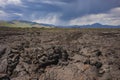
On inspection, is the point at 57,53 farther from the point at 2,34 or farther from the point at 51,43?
the point at 2,34

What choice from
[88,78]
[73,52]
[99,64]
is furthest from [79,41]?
[88,78]

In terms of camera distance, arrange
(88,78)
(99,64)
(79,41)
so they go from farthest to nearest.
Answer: (79,41), (99,64), (88,78)

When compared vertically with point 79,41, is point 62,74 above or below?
below

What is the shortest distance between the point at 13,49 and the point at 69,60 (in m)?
19.2

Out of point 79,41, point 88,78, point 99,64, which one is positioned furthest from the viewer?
point 79,41

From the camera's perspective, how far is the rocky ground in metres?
77.9

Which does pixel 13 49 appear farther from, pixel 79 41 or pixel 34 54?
pixel 79 41

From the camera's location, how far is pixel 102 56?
85938mm

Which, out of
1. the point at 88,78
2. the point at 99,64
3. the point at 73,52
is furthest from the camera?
the point at 73,52

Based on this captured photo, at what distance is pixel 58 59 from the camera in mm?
84562

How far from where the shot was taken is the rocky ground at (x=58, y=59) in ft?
255

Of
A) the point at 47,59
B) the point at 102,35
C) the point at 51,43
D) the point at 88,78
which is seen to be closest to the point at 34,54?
the point at 47,59

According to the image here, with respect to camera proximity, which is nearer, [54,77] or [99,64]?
[54,77]

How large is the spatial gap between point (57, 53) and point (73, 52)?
230 inches
